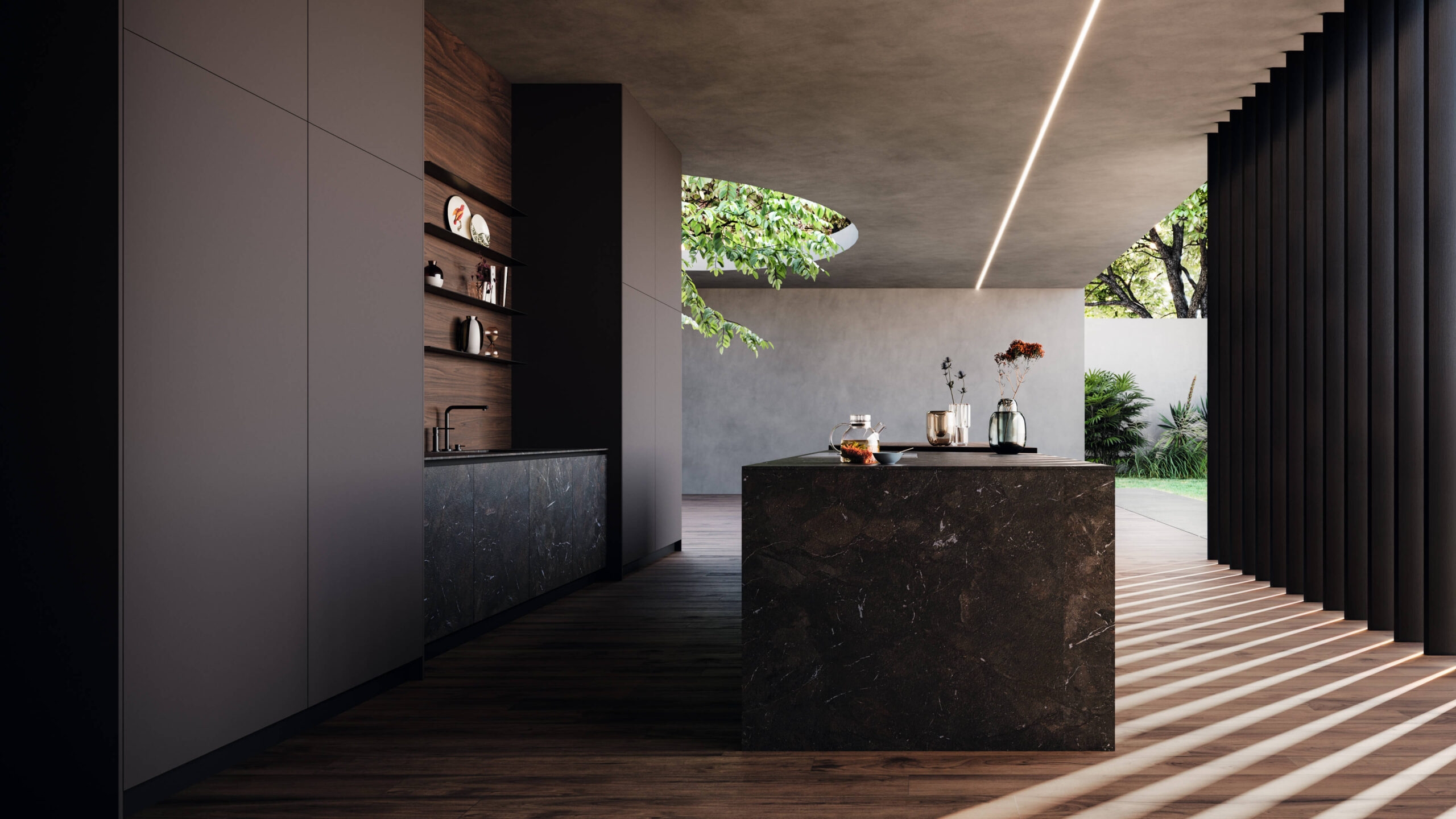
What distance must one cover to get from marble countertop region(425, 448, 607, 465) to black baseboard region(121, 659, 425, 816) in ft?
2.61

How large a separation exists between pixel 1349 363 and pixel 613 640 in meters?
3.44

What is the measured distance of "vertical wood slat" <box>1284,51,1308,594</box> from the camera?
201 inches

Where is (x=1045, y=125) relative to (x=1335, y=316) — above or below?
above

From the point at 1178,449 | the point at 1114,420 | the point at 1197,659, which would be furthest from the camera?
the point at 1114,420

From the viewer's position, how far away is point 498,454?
14.4ft

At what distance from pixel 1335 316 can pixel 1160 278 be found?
18800mm

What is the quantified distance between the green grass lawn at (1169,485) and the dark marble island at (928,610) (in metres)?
10.1

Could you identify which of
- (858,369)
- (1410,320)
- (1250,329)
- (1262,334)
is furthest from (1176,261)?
(1410,320)

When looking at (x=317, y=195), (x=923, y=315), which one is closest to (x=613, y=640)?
(x=317, y=195)

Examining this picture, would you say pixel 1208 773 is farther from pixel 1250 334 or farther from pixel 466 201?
pixel 466 201

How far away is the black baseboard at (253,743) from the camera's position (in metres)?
2.27

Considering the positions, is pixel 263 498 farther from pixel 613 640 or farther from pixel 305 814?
A: pixel 613 640

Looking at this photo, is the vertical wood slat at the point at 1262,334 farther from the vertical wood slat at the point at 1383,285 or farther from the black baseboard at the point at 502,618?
the black baseboard at the point at 502,618

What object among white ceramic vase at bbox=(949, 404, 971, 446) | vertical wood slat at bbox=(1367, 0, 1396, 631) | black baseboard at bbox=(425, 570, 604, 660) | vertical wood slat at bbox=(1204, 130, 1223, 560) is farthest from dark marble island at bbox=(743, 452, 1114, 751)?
vertical wood slat at bbox=(1204, 130, 1223, 560)
